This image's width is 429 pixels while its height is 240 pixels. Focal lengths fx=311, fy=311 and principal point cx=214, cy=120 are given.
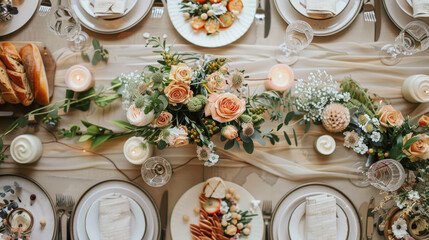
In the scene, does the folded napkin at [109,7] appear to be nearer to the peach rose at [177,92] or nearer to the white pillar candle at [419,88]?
the peach rose at [177,92]

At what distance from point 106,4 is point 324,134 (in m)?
1.46

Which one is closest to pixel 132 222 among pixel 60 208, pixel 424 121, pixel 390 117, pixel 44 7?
pixel 60 208

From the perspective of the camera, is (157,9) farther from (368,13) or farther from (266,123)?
(368,13)

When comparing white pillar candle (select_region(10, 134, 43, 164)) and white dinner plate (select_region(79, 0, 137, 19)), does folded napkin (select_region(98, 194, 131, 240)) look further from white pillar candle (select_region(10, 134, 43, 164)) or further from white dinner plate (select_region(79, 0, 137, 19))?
white dinner plate (select_region(79, 0, 137, 19))

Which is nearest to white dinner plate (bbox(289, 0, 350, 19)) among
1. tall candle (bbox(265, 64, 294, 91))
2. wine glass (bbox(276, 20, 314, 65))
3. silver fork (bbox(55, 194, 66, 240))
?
wine glass (bbox(276, 20, 314, 65))

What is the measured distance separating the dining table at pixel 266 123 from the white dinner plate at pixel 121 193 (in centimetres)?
5

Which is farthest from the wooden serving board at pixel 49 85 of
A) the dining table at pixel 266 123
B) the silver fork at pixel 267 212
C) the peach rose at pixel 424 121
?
the peach rose at pixel 424 121

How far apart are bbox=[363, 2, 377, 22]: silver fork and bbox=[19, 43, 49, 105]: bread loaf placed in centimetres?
192

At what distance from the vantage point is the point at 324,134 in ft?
6.02

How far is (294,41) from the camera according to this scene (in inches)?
69.7

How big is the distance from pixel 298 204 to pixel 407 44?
111cm

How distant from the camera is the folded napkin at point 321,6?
1.73m

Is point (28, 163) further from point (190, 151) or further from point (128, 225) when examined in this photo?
point (190, 151)

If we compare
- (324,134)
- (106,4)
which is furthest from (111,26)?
(324,134)
